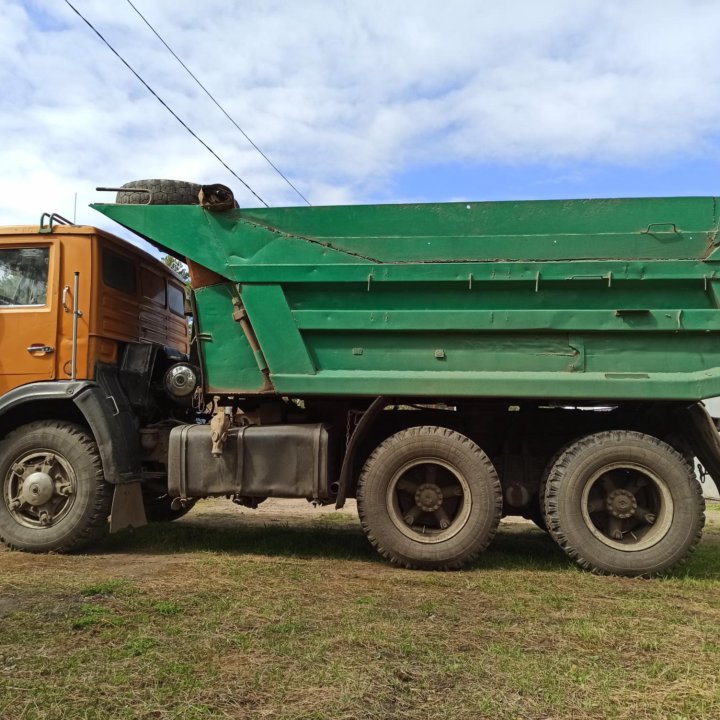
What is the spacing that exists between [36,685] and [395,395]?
3.04 m

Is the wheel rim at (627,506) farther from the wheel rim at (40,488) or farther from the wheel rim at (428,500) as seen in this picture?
the wheel rim at (40,488)

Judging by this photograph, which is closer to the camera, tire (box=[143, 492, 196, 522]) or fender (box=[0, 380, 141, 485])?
fender (box=[0, 380, 141, 485])

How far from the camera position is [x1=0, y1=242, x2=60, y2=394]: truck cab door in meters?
5.36

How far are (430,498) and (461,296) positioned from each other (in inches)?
63.7

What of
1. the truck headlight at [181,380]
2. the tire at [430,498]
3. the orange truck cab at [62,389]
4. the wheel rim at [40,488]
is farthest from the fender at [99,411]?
the tire at [430,498]

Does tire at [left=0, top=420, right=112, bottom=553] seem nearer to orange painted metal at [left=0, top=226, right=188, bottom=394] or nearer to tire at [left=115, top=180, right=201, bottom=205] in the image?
orange painted metal at [left=0, top=226, right=188, bottom=394]

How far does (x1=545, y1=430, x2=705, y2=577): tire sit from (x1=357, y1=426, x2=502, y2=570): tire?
0.53 m

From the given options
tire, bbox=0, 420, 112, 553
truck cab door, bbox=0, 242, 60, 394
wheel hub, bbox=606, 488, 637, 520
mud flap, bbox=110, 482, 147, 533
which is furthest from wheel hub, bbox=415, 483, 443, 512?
truck cab door, bbox=0, 242, 60, 394

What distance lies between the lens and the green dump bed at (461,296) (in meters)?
4.75

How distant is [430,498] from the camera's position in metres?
4.93

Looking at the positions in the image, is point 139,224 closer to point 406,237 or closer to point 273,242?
point 273,242

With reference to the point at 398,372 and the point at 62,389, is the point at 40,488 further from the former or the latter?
the point at 398,372

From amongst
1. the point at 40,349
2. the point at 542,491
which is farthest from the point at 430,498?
the point at 40,349

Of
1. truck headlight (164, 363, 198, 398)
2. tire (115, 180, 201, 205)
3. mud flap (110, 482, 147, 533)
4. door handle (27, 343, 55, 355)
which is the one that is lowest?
mud flap (110, 482, 147, 533)
